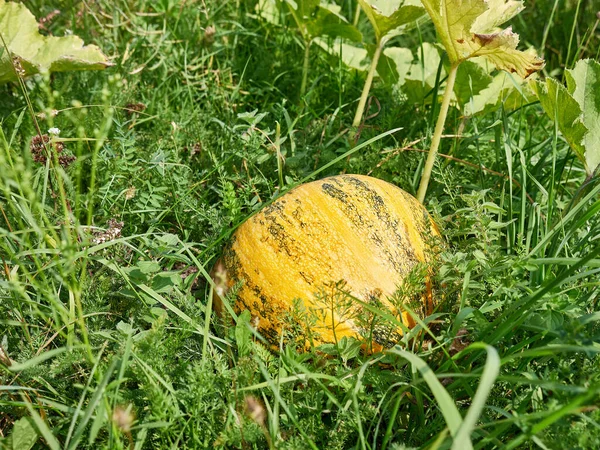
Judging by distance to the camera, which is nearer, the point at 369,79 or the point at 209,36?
the point at 369,79

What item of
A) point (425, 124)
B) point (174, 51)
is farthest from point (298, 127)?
point (174, 51)

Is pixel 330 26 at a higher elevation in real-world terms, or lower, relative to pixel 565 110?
higher

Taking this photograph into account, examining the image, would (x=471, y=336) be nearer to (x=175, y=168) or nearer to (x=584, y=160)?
(x=584, y=160)

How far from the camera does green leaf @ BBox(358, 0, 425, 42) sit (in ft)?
9.04

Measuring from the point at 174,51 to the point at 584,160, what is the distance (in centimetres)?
238

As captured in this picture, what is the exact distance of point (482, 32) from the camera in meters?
2.50

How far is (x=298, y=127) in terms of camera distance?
353 centimetres

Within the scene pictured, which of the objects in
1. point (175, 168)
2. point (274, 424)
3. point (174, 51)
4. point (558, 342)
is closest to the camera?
point (274, 424)

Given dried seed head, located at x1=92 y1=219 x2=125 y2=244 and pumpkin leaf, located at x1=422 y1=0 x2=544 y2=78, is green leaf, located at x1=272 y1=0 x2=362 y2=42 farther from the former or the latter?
dried seed head, located at x1=92 y1=219 x2=125 y2=244

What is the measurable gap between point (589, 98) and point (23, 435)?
2291 mm

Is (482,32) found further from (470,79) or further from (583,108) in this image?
(470,79)

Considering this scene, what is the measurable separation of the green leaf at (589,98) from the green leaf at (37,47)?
2003mm

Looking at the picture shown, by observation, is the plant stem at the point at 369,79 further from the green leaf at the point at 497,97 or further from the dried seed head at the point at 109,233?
the dried seed head at the point at 109,233

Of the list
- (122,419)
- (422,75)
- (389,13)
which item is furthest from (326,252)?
(422,75)
